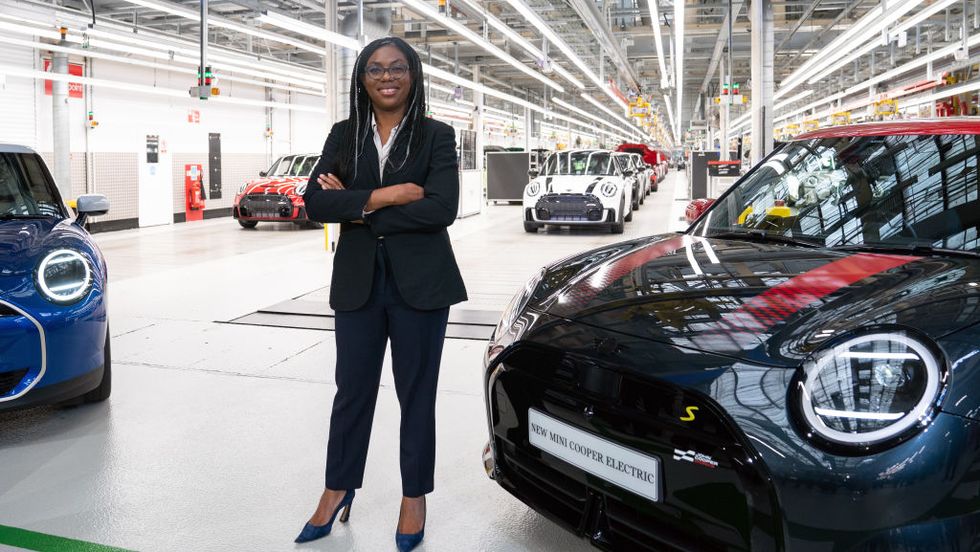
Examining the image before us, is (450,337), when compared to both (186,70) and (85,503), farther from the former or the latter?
(186,70)

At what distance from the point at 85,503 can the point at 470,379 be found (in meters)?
1.91

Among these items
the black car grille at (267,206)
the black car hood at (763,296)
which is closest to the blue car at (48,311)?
the black car hood at (763,296)

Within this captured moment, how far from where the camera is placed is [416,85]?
88.0 inches

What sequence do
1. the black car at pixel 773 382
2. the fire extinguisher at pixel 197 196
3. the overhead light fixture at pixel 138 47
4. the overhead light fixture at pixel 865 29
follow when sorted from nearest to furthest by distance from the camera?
the black car at pixel 773 382, the overhead light fixture at pixel 865 29, the overhead light fixture at pixel 138 47, the fire extinguisher at pixel 197 196

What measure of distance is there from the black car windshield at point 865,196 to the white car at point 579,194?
8.71m

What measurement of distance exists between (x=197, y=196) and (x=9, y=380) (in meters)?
14.1

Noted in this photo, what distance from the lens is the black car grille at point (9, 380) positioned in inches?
118

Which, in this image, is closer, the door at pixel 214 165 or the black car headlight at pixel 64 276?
the black car headlight at pixel 64 276

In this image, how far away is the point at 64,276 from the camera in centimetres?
324

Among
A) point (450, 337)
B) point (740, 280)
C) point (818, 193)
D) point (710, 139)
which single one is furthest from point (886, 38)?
point (710, 139)

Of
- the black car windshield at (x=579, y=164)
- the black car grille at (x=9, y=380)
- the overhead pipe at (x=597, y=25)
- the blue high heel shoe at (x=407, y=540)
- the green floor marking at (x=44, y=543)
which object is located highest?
the overhead pipe at (x=597, y=25)

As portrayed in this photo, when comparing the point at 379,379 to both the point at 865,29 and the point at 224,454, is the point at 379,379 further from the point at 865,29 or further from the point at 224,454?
the point at 865,29

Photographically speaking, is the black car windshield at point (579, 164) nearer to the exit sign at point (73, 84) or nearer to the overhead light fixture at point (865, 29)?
the overhead light fixture at point (865, 29)

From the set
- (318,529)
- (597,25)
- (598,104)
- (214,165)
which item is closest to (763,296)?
(318,529)
